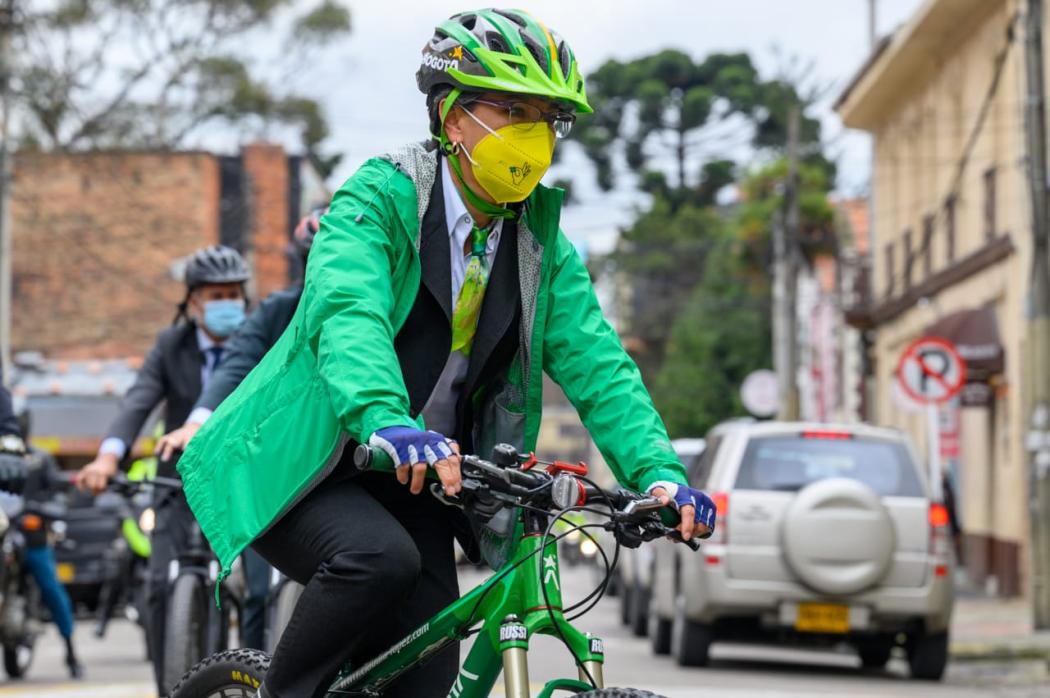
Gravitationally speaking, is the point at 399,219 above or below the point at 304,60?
below

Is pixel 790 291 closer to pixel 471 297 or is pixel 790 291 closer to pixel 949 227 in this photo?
pixel 949 227

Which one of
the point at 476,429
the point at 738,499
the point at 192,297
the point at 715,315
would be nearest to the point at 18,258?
the point at 715,315

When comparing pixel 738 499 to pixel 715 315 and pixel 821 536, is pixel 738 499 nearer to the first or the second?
pixel 821 536

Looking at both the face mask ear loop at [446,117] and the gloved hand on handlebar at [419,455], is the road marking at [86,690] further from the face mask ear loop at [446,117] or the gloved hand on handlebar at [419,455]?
the gloved hand on handlebar at [419,455]

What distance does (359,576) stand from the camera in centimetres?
430

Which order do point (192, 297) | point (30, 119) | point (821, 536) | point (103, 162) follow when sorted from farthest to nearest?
point (103, 162) < point (30, 119) < point (821, 536) < point (192, 297)

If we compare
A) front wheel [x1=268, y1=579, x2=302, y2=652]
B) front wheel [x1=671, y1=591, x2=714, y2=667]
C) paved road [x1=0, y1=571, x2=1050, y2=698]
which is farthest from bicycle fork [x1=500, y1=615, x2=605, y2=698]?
front wheel [x1=671, y1=591, x2=714, y2=667]

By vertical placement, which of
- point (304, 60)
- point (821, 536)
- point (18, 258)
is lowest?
point (821, 536)

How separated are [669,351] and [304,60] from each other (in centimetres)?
1789

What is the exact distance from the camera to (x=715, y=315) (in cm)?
5894

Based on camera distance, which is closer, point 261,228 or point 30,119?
point 30,119

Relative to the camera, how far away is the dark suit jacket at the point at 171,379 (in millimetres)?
8773

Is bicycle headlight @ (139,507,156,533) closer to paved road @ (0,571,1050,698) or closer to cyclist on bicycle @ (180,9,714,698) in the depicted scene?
paved road @ (0,571,1050,698)

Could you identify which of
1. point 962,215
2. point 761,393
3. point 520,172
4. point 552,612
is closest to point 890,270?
point 761,393
